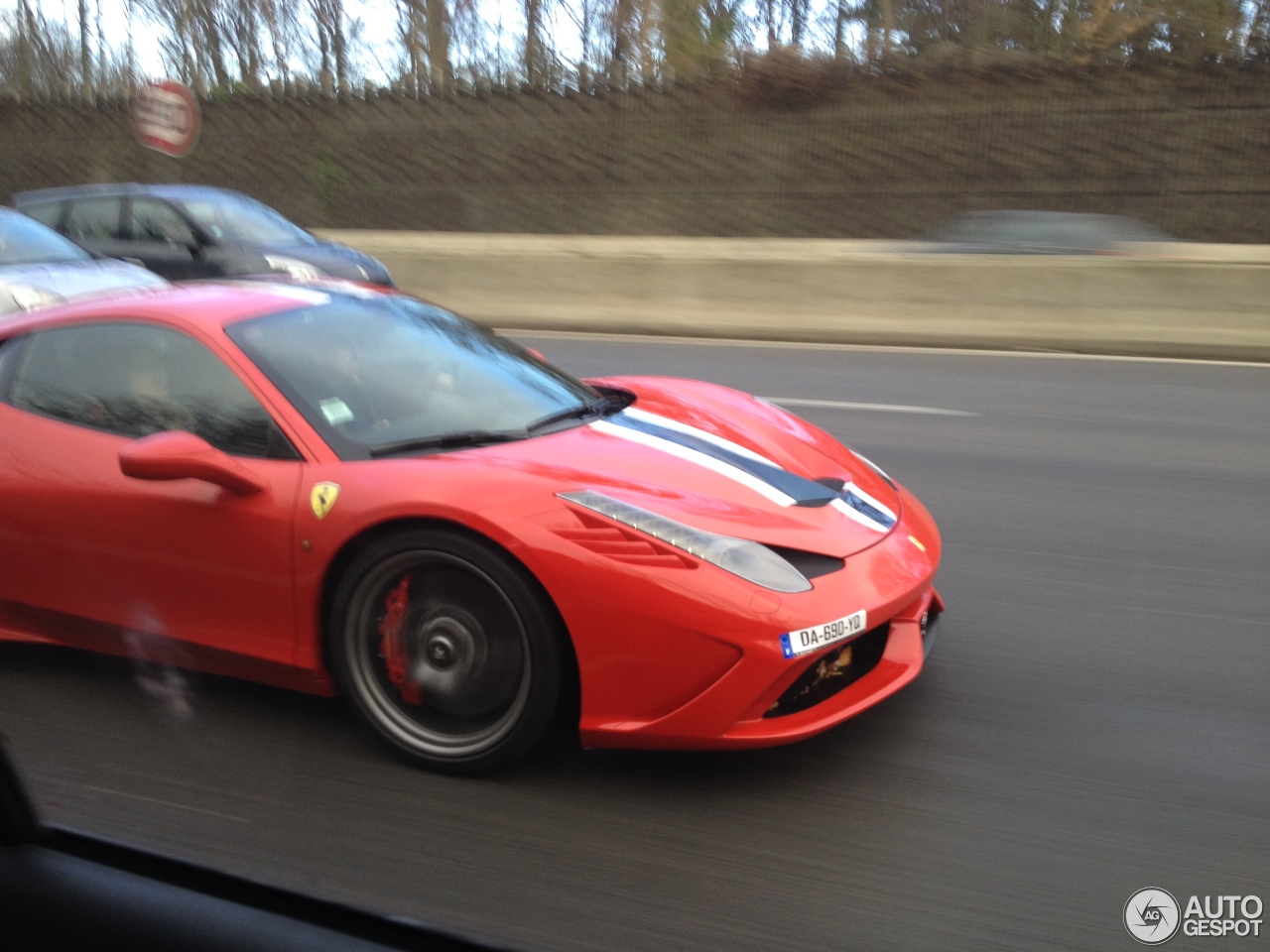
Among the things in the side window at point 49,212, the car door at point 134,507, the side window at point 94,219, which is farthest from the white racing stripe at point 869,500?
the side window at point 49,212

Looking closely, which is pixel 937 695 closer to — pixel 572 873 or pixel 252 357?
pixel 572 873

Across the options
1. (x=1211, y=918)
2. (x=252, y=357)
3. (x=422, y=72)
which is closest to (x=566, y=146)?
(x=422, y=72)

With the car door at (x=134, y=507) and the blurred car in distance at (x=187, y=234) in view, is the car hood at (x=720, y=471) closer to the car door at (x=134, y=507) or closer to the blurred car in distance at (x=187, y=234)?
the car door at (x=134, y=507)

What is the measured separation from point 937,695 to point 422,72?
109 ft

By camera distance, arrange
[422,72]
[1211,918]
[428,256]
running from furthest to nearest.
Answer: [422,72] → [428,256] → [1211,918]

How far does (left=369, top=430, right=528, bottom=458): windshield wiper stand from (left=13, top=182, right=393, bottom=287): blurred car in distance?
8626mm

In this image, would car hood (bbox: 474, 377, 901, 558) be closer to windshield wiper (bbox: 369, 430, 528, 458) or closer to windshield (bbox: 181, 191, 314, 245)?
windshield wiper (bbox: 369, 430, 528, 458)

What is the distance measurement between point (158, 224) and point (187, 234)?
1.09 ft

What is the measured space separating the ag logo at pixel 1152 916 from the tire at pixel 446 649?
1.40 meters

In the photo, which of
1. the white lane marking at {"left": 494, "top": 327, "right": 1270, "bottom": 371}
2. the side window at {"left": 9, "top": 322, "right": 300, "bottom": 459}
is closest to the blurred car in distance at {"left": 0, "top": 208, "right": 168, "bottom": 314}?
the side window at {"left": 9, "top": 322, "right": 300, "bottom": 459}

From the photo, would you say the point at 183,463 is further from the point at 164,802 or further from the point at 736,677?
the point at 736,677

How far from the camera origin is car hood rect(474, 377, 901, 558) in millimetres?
3346

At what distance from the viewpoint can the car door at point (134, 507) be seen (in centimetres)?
344

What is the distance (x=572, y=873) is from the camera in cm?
285
